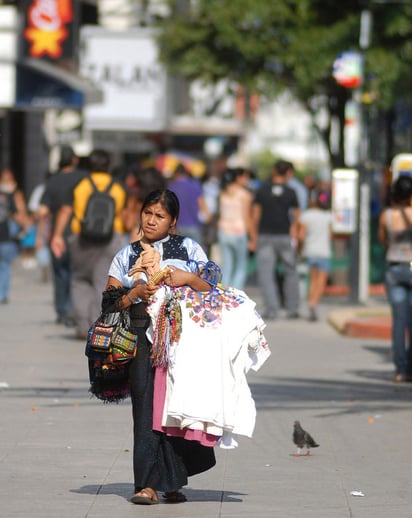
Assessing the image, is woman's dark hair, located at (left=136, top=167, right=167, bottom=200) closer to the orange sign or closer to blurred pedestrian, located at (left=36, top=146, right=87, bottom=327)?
blurred pedestrian, located at (left=36, top=146, right=87, bottom=327)

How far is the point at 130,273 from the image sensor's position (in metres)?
7.56

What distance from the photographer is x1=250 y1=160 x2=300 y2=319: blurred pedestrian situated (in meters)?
18.8

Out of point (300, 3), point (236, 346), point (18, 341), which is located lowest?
point (18, 341)

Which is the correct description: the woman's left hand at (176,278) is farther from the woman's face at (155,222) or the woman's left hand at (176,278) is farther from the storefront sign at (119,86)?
the storefront sign at (119,86)

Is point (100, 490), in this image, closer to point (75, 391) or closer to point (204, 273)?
point (204, 273)

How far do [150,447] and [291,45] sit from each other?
69.0 ft

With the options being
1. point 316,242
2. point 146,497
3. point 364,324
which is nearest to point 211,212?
point 316,242

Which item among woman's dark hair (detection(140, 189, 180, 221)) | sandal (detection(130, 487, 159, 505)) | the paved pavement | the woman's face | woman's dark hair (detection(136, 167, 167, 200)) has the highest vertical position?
woman's dark hair (detection(140, 189, 180, 221))

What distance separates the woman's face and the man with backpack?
22.7 ft

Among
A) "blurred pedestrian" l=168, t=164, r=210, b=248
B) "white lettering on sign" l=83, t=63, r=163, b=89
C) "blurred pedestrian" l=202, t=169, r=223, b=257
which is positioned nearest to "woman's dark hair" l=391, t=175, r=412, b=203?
"blurred pedestrian" l=202, t=169, r=223, b=257

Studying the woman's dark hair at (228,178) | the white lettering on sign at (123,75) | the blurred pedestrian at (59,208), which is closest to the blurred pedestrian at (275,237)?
the woman's dark hair at (228,178)

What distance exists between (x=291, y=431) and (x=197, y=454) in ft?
8.93

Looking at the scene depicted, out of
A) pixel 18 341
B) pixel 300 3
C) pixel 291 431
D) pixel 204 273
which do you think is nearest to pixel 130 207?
pixel 18 341

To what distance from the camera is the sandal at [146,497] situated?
7645 millimetres
